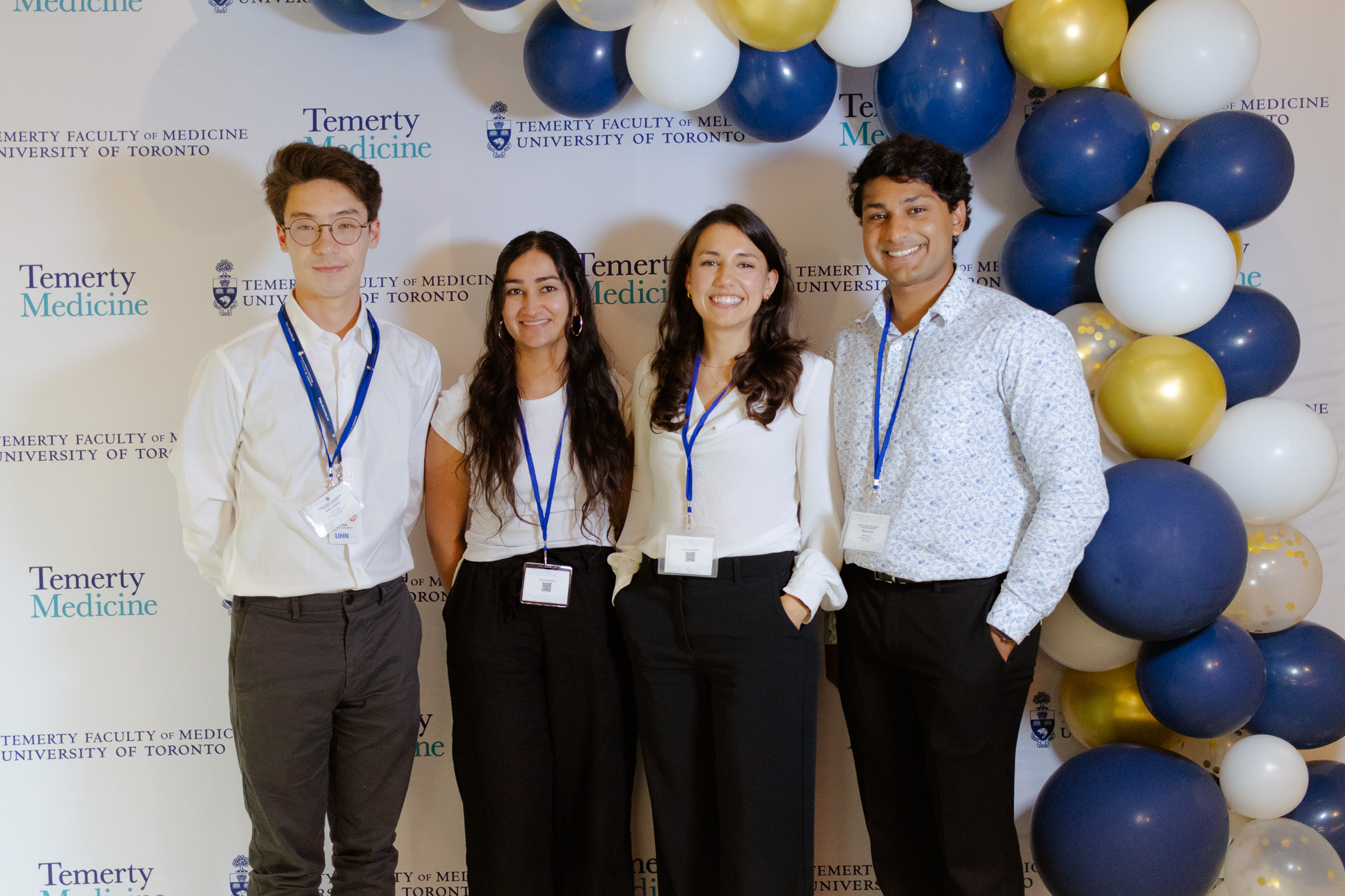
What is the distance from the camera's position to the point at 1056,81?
2.10 metres

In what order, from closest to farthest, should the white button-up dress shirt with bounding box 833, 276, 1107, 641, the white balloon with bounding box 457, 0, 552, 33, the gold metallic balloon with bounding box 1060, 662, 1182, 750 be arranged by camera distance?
1. the white button-up dress shirt with bounding box 833, 276, 1107, 641
2. the gold metallic balloon with bounding box 1060, 662, 1182, 750
3. the white balloon with bounding box 457, 0, 552, 33

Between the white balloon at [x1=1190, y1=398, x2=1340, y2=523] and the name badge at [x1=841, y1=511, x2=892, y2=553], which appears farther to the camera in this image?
the white balloon at [x1=1190, y1=398, x2=1340, y2=523]

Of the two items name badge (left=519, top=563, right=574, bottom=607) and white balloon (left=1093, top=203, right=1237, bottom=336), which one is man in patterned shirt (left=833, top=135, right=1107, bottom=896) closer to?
white balloon (left=1093, top=203, right=1237, bottom=336)

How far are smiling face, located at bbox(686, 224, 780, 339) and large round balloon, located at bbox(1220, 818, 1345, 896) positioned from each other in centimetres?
172

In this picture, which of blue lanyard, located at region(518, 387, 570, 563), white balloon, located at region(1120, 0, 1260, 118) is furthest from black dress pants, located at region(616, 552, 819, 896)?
white balloon, located at region(1120, 0, 1260, 118)

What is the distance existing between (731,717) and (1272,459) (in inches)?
56.3

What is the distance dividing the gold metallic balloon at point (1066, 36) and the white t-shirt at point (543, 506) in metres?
1.44

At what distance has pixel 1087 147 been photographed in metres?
2.01

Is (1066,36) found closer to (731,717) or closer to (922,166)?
(922,166)

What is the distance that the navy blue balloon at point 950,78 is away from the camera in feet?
6.77

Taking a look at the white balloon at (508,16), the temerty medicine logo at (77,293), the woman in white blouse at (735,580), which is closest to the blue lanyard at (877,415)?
the woman in white blouse at (735,580)

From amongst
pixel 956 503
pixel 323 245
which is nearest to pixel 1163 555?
pixel 956 503

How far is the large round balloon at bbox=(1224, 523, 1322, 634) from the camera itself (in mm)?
2016

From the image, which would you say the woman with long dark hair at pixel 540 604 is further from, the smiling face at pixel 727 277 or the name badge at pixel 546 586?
the smiling face at pixel 727 277
